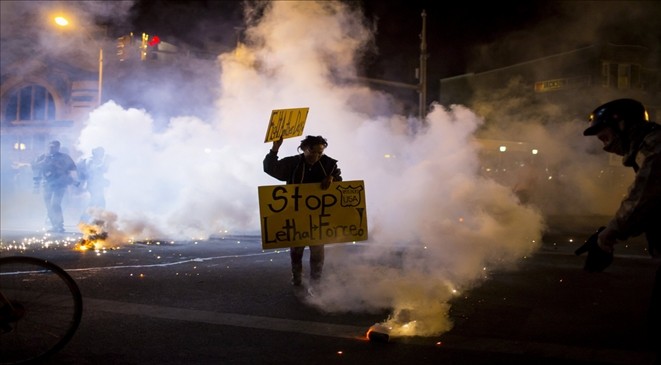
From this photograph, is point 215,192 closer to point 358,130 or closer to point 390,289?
point 358,130

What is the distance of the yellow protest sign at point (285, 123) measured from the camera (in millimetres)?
5941

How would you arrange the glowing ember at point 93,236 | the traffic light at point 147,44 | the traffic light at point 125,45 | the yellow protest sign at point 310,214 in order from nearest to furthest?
the yellow protest sign at point 310,214 < the glowing ember at point 93,236 < the traffic light at point 147,44 < the traffic light at point 125,45

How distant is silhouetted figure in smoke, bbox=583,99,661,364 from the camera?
101 inches

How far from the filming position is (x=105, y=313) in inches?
190

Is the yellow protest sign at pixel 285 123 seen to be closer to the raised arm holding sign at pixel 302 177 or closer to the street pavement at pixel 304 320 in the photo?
the raised arm holding sign at pixel 302 177

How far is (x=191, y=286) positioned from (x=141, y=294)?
559 mm

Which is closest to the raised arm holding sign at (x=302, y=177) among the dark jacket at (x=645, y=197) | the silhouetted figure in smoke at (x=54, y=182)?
the dark jacket at (x=645, y=197)

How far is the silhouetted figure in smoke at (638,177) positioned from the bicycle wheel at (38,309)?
322cm

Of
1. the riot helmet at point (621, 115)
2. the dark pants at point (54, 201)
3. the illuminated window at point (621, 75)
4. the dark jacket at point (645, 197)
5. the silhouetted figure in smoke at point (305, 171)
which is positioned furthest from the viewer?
the illuminated window at point (621, 75)

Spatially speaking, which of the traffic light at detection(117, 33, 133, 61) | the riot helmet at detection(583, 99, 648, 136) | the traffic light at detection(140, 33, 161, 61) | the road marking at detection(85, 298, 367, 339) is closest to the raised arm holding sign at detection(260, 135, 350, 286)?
the road marking at detection(85, 298, 367, 339)

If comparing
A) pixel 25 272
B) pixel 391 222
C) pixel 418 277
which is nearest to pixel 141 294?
pixel 25 272

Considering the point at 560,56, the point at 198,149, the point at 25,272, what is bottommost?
the point at 25,272

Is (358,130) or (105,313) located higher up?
(358,130)

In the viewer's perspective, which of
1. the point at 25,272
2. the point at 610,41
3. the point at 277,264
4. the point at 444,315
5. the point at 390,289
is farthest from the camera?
the point at 610,41
